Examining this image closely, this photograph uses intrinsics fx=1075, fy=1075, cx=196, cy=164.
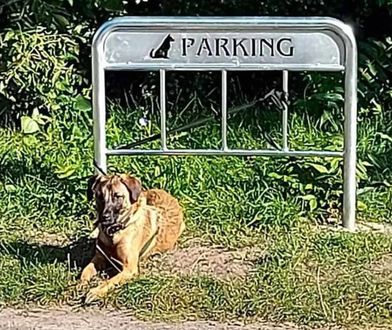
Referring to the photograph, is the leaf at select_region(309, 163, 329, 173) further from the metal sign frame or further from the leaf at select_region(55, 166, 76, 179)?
the leaf at select_region(55, 166, 76, 179)

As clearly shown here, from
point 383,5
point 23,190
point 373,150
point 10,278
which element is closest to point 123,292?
point 10,278

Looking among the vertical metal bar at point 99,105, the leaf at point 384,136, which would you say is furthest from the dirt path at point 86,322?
the leaf at point 384,136

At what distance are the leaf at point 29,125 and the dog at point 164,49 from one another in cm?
243

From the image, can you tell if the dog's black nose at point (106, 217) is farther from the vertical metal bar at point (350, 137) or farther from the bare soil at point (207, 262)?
the vertical metal bar at point (350, 137)

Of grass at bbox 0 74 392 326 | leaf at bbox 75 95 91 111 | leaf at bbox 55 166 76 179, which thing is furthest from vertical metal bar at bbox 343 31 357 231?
leaf at bbox 75 95 91 111

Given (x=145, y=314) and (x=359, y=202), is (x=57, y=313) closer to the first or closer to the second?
(x=145, y=314)

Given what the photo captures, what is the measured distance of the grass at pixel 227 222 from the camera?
504cm

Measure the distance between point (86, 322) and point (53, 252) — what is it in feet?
3.09

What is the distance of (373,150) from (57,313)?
320 cm

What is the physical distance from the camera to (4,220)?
6254 millimetres

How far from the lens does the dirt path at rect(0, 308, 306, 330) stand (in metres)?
4.80

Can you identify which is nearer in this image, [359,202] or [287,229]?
[287,229]

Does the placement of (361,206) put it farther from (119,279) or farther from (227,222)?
(119,279)

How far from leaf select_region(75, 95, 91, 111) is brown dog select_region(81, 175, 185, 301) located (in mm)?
2755
